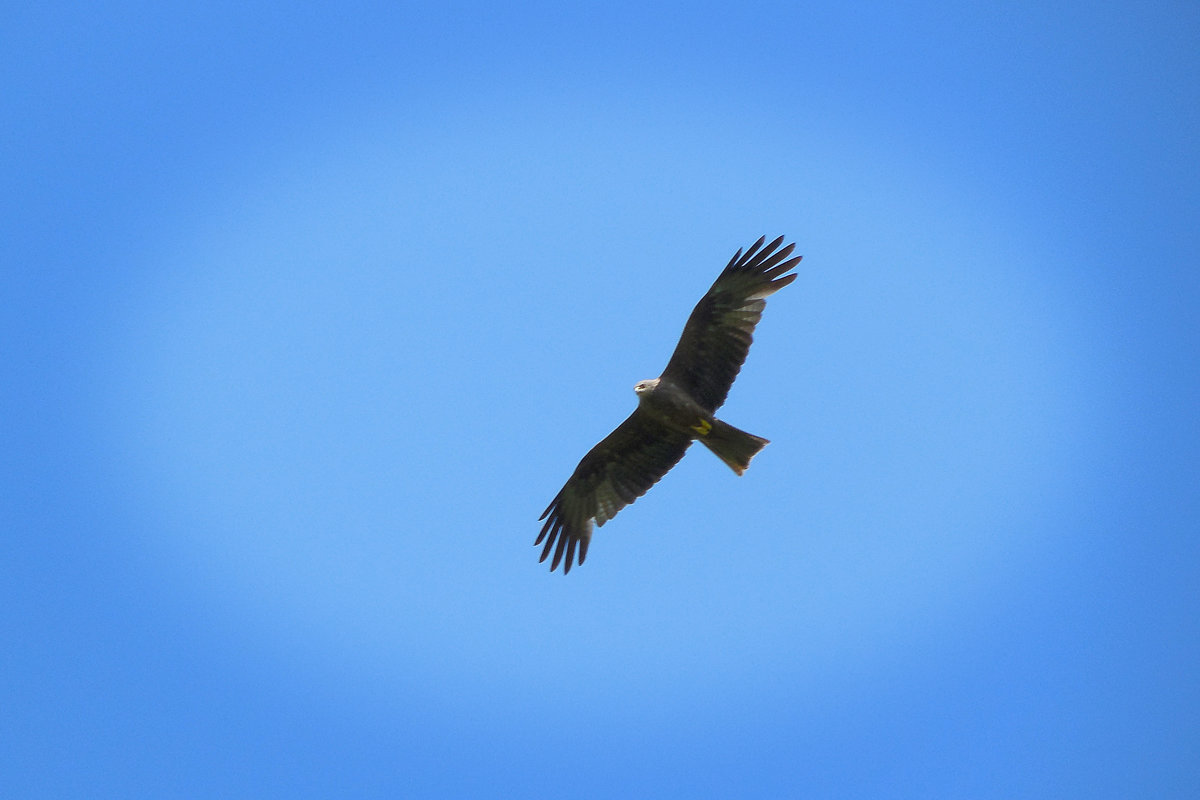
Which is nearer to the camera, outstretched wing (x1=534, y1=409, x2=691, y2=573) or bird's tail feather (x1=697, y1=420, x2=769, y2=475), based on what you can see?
bird's tail feather (x1=697, y1=420, x2=769, y2=475)

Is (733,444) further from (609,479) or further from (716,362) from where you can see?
(609,479)

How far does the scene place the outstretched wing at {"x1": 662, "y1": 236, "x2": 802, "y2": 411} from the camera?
1098 cm

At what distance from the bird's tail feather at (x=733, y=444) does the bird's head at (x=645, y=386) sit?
64cm

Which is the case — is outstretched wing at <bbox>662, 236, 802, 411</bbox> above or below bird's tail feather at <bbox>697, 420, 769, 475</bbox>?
above

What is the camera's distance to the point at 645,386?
36.0 feet

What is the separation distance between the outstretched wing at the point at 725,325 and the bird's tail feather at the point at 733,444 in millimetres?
251

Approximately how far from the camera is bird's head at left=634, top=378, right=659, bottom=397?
1092cm

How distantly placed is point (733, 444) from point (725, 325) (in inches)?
42.4

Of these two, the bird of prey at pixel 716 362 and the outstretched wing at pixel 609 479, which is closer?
the bird of prey at pixel 716 362

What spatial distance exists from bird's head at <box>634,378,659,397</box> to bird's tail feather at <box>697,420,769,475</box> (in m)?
0.64

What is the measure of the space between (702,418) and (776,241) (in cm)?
175

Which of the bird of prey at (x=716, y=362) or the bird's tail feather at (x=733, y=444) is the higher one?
the bird of prey at (x=716, y=362)

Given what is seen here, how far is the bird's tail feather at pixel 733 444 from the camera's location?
1080 cm

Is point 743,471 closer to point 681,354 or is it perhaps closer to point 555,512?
point 681,354
